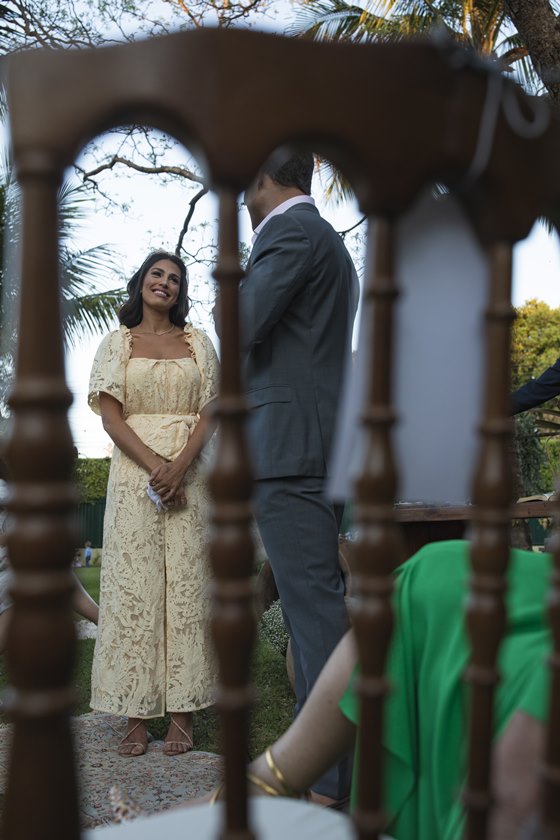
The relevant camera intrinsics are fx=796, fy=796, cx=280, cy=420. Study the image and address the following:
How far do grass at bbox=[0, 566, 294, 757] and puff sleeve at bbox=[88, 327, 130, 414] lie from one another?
1201mm

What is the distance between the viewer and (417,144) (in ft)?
2.00

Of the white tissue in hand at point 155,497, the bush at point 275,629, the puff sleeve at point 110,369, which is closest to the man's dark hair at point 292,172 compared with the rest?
the puff sleeve at point 110,369

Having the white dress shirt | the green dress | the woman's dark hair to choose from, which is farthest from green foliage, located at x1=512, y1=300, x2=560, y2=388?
the green dress

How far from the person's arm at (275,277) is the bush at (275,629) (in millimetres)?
2665

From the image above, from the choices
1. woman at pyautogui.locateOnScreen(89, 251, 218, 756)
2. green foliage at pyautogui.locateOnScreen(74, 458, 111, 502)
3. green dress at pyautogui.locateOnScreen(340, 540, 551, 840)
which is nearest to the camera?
green dress at pyautogui.locateOnScreen(340, 540, 551, 840)

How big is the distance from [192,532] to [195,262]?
647 centimetres

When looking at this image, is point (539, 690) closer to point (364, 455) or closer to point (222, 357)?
point (364, 455)

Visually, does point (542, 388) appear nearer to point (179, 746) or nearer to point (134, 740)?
point (179, 746)

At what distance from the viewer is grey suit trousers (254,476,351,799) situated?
2.51 meters

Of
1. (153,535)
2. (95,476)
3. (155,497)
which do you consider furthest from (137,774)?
(95,476)

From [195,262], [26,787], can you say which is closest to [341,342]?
[26,787]

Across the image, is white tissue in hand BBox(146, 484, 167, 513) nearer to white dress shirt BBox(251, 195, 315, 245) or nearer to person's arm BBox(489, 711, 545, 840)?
white dress shirt BBox(251, 195, 315, 245)

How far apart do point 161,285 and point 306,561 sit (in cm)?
165

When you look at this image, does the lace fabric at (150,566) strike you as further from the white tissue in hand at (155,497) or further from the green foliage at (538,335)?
the green foliage at (538,335)
